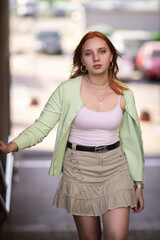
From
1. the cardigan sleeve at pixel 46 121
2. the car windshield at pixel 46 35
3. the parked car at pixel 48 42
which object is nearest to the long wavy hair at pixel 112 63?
the cardigan sleeve at pixel 46 121

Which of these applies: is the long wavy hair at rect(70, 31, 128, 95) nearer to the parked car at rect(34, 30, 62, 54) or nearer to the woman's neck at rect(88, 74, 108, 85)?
the woman's neck at rect(88, 74, 108, 85)

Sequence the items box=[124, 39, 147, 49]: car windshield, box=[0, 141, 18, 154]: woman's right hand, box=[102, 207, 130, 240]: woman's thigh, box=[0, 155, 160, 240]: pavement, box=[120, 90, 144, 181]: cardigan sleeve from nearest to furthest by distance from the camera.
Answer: box=[0, 141, 18, 154]: woman's right hand → box=[102, 207, 130, 240]: woman's thigh → box=[120, 90, 144, 181]: cardigan sleeve → box=[0, 155, 160, 240]: pavement → box=[124, 39, 147, 49]: car windshield

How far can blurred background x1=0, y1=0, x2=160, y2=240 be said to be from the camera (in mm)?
5578

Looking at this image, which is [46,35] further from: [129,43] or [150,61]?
[150,61]

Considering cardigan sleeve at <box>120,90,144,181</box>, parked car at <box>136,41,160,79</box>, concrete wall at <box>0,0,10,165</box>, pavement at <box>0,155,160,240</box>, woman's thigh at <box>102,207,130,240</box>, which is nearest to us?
woman's thigh at <box>102,207,130,240</box>

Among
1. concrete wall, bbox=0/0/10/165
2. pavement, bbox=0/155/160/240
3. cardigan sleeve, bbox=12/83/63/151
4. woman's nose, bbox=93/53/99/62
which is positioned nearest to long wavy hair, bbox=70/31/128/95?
woman's nose, bbox=93/53/99/62

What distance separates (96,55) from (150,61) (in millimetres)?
19136

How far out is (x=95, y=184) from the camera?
3.36 meters

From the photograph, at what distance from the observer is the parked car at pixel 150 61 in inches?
867

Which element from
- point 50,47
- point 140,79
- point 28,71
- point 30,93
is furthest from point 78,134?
point 50,47

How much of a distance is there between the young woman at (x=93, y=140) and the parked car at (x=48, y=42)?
99.5 ft

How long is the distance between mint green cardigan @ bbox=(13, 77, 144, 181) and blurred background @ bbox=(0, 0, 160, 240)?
22.5 inches

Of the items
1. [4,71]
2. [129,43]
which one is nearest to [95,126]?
[4,71]

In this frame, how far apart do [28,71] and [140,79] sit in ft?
21.6
